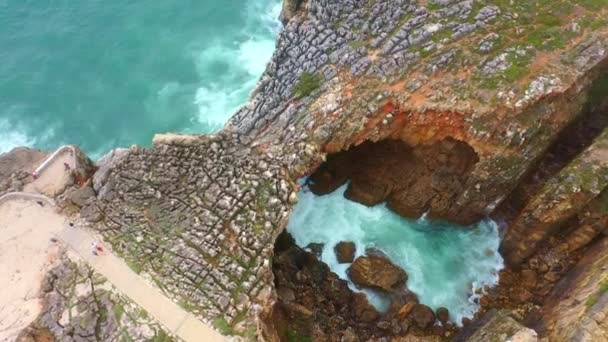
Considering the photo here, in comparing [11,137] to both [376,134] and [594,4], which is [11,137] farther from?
[594,4]

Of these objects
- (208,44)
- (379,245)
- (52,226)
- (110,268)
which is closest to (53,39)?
(208,44)

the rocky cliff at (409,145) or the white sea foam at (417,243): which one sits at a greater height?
the rocky cliff at (409,145)

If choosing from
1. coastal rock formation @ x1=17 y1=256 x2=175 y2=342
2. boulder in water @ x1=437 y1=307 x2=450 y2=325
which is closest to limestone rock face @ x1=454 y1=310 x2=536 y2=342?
boulder in water @ x1=437 y1=307 x2=450 y2=325

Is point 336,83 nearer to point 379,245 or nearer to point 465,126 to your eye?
point 465,126

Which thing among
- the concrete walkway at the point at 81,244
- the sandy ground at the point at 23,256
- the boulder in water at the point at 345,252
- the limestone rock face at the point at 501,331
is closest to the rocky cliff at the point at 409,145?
the concrete walkway at the point at 81,244

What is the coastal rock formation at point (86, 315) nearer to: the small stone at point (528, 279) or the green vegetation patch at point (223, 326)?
the green vegetation patch at point (223, 326)
